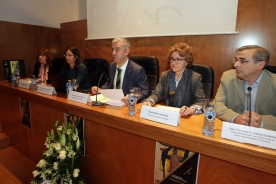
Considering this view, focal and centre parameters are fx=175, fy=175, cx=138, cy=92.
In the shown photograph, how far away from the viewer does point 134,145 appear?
1.07 metres

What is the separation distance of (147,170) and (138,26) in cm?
211

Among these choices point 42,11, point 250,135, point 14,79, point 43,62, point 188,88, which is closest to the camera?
point 250,135

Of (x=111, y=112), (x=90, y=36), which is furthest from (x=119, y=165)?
(x=90, y=36)

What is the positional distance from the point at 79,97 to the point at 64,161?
470 millimetres

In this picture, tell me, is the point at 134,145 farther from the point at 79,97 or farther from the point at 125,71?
the point at 125,71

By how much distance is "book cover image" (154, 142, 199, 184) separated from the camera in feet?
2.75

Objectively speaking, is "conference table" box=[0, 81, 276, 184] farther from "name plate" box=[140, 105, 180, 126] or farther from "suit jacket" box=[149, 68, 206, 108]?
"suit jacket" box=[149, 68, 206, 108]

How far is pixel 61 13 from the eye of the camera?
3.84m

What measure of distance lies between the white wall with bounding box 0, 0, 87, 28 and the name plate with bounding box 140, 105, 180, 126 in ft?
11.2

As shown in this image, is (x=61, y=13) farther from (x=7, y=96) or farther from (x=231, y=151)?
(x=231, y=151)

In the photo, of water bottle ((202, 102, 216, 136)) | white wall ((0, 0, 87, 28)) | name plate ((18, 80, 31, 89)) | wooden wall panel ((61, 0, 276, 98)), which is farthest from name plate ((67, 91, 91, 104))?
white wall ((0, 0, 87, 28))

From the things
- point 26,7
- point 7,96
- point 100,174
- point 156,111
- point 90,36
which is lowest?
point 100,174

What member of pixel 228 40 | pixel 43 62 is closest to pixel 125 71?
pixel 228 40

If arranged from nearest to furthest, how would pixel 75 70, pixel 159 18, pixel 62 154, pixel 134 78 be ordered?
pixel 62 154, pixel 134 78, pixel 75 70, pixel 159 18
